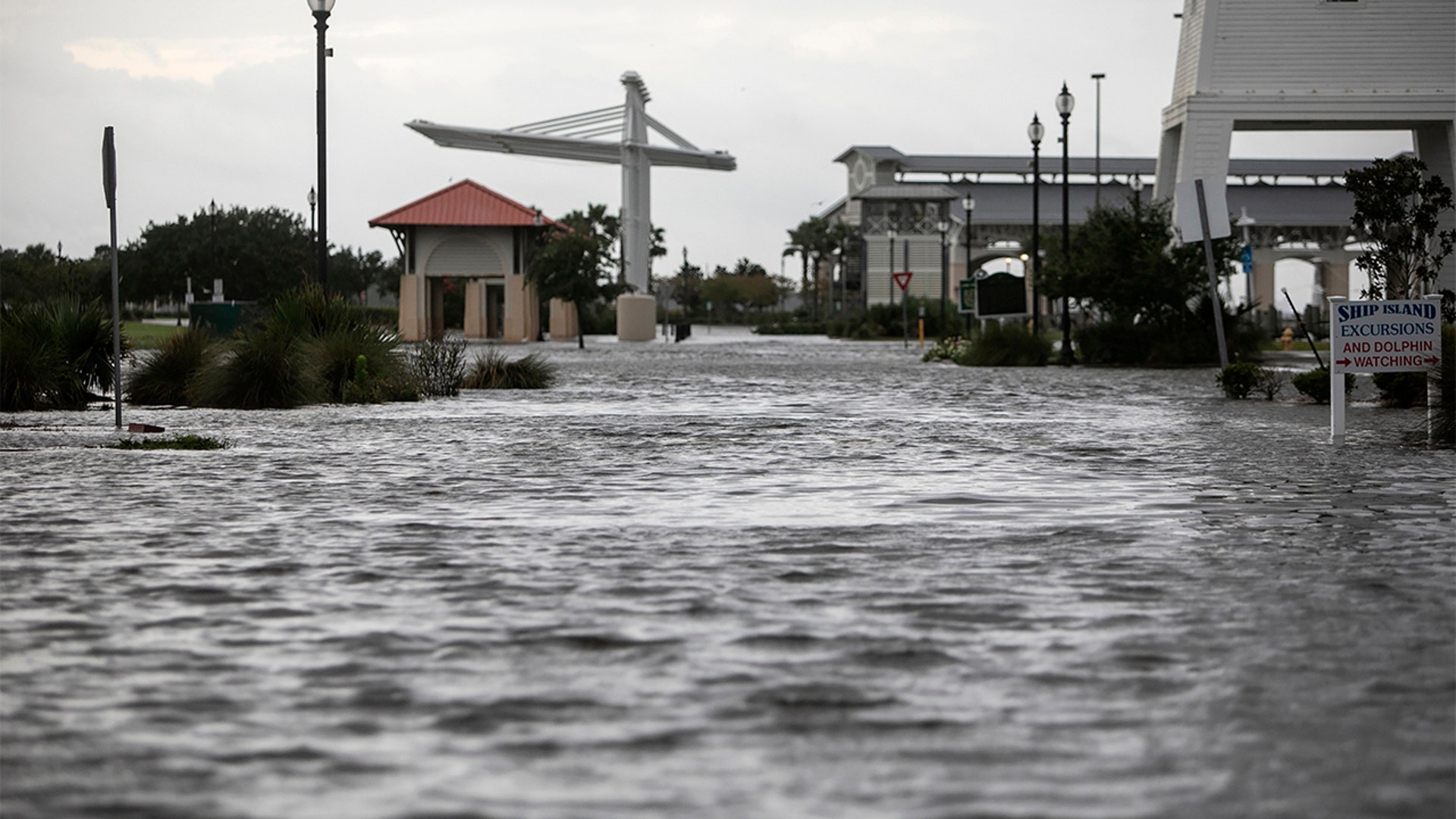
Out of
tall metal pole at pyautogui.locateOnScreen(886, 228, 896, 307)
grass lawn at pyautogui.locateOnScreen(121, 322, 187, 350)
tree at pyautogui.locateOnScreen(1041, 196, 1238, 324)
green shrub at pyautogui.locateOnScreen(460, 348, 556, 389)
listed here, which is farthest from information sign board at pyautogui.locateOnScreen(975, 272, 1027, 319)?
Result: tall metal pole at pyautogui.locateOnScreen(886, 228, 896, 307)

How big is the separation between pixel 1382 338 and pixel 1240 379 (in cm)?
844

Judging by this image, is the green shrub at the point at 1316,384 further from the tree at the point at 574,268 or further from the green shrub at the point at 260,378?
the tree at the point at 574,268

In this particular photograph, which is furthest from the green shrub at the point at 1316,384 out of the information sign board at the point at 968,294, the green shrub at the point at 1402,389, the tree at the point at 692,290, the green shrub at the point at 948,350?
the tree at the point at 692,290

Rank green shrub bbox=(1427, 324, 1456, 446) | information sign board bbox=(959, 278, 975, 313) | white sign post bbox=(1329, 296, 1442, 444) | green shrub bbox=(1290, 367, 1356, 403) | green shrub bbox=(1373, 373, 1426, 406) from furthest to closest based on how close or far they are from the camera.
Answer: information sign board bbox=(959, 278, 975, 313) < green shrub bbox=(1290, 367, 1356, 403) < green shrub bbox=(1373, 373, 1426, 406) < white sign post bbox=(1329, 296, 1442, 444) < green shrub bbox=(1427, 324, 1456, 446)

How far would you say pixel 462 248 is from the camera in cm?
7606

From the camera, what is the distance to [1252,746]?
4.57 m

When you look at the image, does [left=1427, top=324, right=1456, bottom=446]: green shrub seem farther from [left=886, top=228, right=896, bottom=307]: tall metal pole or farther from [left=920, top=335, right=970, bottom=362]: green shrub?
[left=886, top=228, right=896, bottom=307]: tall metal pole

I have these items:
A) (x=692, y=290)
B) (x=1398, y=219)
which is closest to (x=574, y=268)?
(x=1398, y=219)

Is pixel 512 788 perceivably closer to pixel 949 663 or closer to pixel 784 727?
pixel 784 727

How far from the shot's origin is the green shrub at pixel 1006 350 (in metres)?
39.9

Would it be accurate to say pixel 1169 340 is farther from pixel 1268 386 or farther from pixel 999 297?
pixel 1268 386

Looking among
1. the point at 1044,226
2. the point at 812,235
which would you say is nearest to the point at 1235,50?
the point at 1044,226

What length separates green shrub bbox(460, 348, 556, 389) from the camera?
28750 mm

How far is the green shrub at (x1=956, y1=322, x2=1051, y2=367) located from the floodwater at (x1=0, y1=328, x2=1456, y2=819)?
26.4 meters
